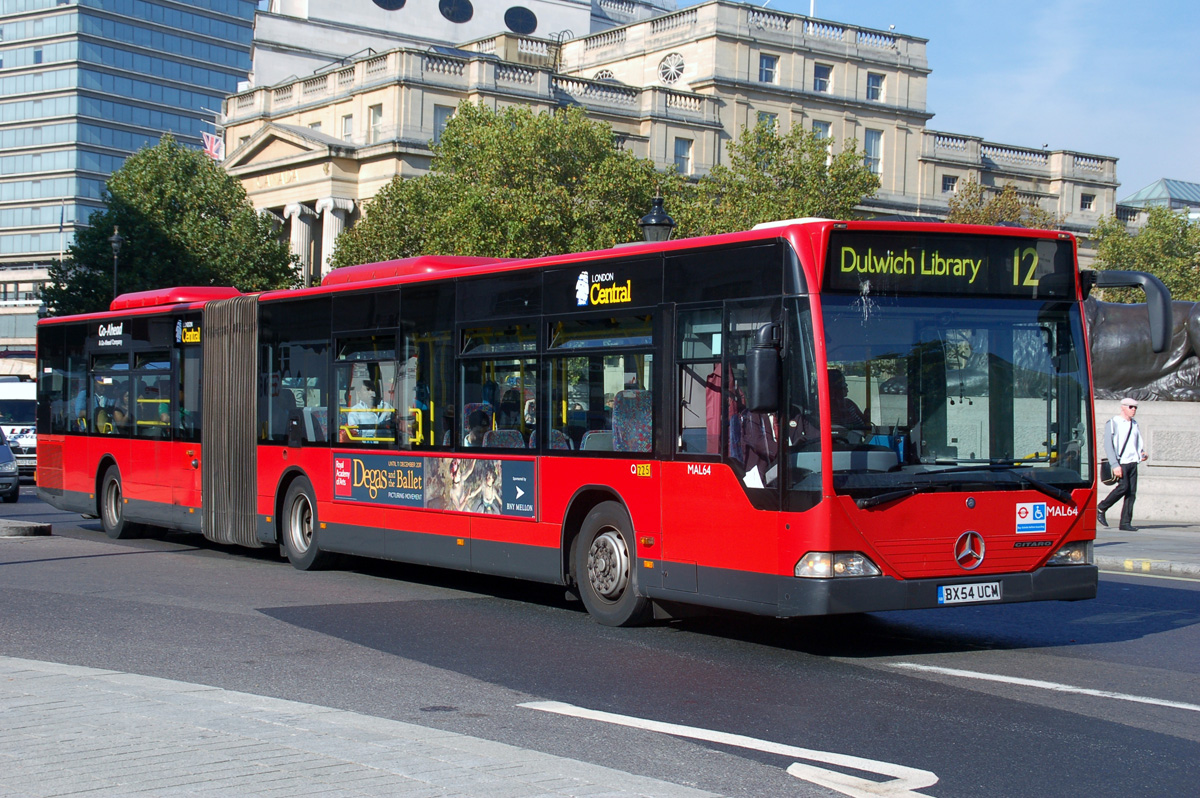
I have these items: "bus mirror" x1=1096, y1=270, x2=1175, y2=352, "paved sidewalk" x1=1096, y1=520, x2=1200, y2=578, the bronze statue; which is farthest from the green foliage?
"bus mirror" x1=1096, y1=270, x2=1175, y2=352

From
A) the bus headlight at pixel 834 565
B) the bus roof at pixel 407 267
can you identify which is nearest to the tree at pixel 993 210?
the bus roof at pixel 407 267

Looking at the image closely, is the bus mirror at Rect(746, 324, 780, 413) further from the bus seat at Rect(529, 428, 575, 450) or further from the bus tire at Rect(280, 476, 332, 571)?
the bus tire at Rect(280, 476, 332, 571)

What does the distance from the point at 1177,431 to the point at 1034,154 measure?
61388 millimetres

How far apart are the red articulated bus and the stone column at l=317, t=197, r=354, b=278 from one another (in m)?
50.3

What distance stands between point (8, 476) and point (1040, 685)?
22.1 m

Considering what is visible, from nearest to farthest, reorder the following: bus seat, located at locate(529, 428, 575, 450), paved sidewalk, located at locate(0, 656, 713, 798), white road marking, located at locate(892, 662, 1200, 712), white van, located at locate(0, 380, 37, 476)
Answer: paved sidewalk, located at locate(0, 656, 713, 798) → white road marking, located at locate(892, 662, 1200, 712) → bus seat, located at locate(529, 428, 575, 450) → white van, located at locate(0, 380, 37, 476)

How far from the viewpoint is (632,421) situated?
Result: 10.6 metres

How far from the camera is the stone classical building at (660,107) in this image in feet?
201

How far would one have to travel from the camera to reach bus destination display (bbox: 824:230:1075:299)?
9133 mm

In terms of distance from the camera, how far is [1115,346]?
23.1 meters

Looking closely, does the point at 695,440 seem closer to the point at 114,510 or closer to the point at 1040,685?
the point at 1040,685

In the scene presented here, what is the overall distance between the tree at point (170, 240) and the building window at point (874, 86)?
108 ft

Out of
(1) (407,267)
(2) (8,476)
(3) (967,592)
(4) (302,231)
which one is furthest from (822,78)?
(3) (967,592)

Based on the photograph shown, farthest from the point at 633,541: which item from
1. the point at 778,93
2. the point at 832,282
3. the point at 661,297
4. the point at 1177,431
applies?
the point at 778,93
